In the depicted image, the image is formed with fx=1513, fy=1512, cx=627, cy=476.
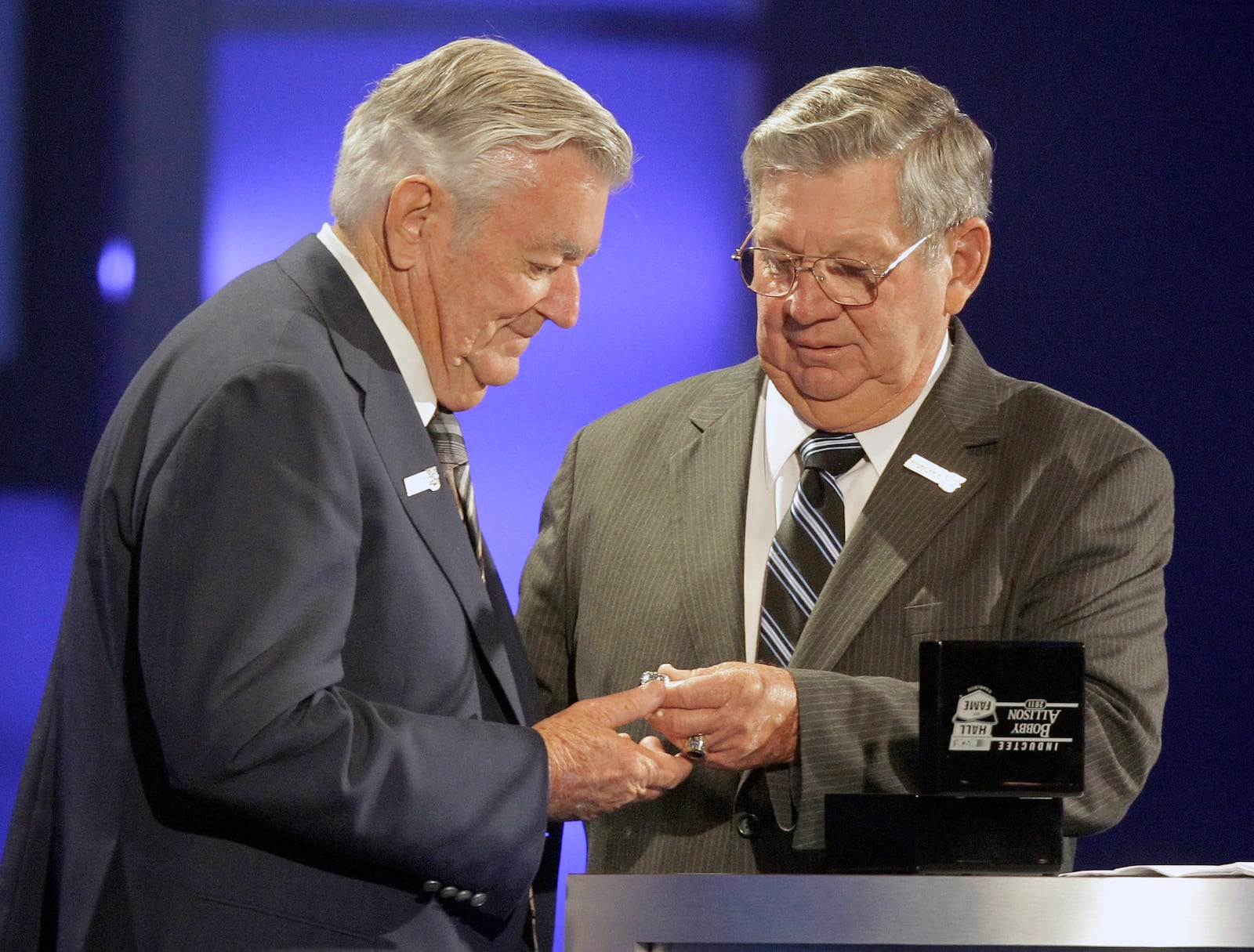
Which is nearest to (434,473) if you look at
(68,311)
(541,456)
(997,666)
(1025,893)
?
(997,666)

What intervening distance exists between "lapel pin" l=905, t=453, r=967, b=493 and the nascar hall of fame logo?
590mm

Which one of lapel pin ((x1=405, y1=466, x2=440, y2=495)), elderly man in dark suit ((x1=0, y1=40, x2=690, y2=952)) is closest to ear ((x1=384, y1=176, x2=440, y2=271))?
elderly man in dark suit ((x1=0, y1=40, x2=690, y2=952))

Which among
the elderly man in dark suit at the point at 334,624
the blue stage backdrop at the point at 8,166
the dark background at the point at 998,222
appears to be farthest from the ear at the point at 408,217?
the blue stage backdrop at the point at 8,166

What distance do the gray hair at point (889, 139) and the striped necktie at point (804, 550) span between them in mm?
309

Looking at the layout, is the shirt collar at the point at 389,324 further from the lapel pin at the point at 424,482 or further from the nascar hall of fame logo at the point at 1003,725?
the nascar hall of fame logo at the point at 1003,725

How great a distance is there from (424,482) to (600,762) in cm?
31

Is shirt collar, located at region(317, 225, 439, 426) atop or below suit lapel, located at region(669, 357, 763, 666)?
atop

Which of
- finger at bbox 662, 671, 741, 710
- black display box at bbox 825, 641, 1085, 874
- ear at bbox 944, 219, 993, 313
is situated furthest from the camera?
ear at bbox 944, 219, 993, 313

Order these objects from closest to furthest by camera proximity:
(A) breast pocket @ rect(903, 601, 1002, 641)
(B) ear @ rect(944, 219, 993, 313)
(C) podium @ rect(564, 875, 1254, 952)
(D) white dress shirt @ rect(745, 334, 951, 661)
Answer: (C) podium @ rect(564, 875, 1254, 952), (A) breast pocket @ rect(903, 601, 1002, 641), (D) white dress shirt @ rect(745, 334, 951, 661), (B) ear @ rect(944, 219, 993, 313)

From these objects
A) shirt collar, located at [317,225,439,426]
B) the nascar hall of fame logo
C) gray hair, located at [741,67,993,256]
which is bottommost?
the nascar hall of fame logo

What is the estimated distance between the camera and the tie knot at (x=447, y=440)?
1621mm

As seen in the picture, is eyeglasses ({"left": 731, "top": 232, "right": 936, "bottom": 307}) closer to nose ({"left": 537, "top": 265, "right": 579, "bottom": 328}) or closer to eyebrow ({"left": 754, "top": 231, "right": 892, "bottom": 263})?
eyebrow ({"left": 754, "top": 231, "right": 892, "bottom": 263})

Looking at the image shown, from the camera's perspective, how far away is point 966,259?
2029mm

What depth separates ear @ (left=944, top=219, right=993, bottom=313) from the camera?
2014mm
